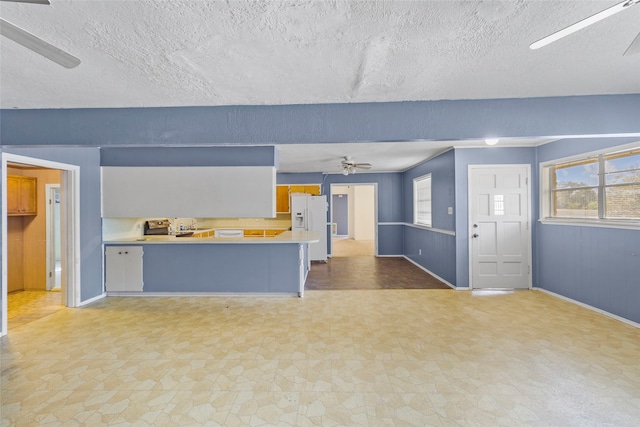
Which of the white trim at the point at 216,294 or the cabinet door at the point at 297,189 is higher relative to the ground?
the cabinet door at the point at 297,189

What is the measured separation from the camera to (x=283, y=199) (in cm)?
789

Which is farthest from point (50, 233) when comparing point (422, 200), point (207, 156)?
point (422, 200)

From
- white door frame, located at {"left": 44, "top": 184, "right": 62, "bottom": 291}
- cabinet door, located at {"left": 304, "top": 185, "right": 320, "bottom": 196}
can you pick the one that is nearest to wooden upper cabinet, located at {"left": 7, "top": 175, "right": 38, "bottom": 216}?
white door frame, located at {"left": 44, "top": 184, "right": 62, "bottom": 291}

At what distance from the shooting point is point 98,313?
12.6 ft

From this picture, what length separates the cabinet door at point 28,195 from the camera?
15.4 ft

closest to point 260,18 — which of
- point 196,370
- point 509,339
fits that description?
point 196,370

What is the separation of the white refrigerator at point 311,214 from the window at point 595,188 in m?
4.49

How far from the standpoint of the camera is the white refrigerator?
7410mm

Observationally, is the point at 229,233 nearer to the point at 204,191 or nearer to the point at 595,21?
the point at 204,191

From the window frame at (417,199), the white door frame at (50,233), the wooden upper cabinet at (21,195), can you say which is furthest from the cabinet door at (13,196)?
the window frame at (417,199)

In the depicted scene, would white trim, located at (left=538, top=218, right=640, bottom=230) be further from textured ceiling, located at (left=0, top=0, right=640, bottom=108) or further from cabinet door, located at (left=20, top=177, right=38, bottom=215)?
cabinet door, located at (left=20, top=177, right=38, bottom=215)

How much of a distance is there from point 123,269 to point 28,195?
6.82 ft

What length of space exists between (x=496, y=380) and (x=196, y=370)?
2.44 metres

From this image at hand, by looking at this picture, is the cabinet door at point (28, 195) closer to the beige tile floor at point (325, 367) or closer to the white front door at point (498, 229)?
the beige tile floor at point (325, 367)
